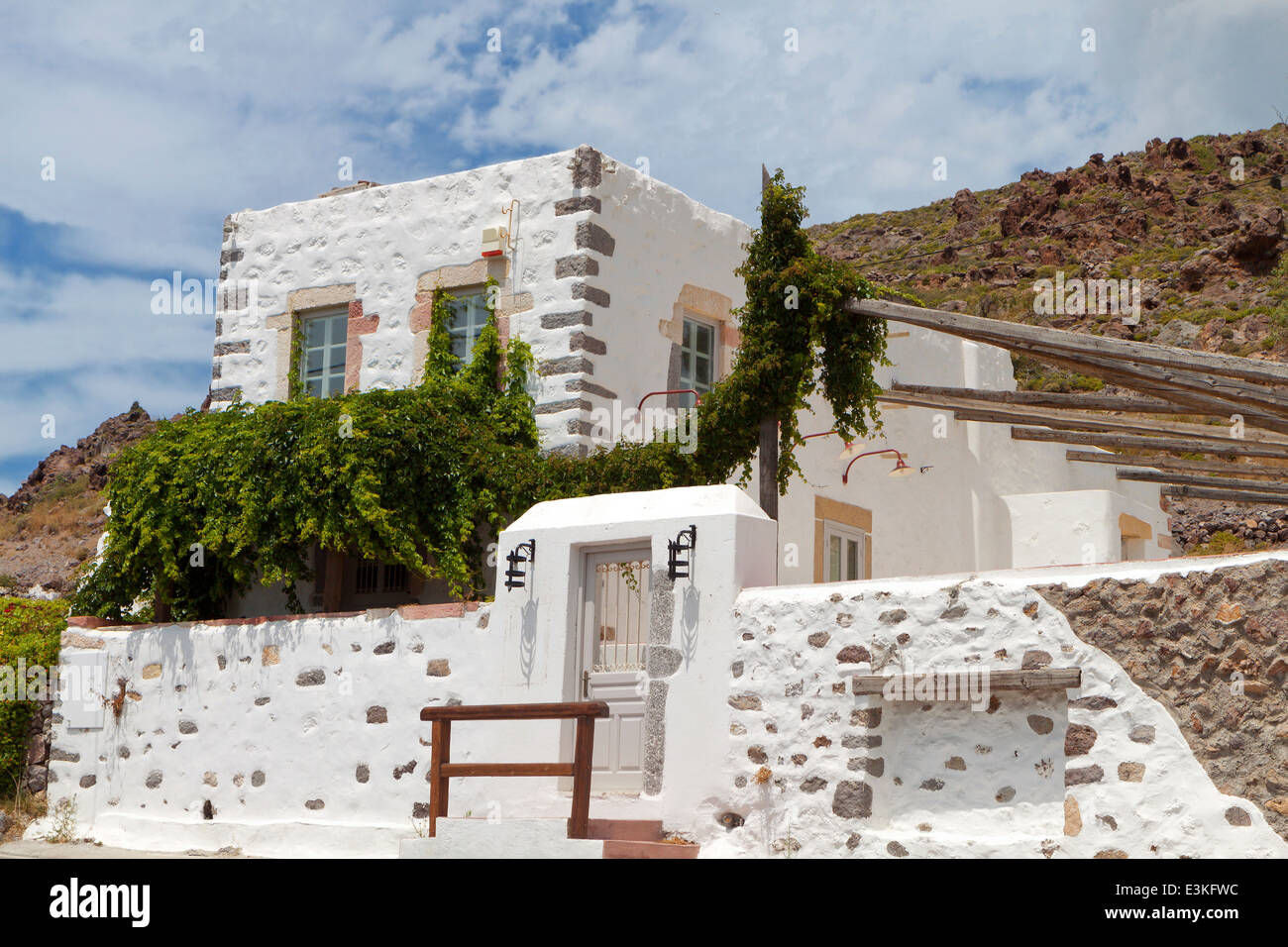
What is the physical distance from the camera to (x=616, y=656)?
1024 centimetres

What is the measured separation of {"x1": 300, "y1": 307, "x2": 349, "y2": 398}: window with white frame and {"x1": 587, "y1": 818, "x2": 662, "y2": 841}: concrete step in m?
6.62

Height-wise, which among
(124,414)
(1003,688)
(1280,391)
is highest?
(124,414)

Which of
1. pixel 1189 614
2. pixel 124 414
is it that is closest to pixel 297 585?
pixel 1189 614

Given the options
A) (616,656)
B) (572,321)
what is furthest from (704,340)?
(616,656)

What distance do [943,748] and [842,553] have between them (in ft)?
22.8

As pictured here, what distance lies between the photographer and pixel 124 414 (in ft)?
132

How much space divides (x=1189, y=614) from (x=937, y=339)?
944cm

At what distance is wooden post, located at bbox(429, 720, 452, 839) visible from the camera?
9.27 meters

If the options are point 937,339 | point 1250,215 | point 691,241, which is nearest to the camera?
point 691,241

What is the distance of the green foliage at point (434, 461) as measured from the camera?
38.6 ft

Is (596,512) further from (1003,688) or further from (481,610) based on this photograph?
(1003,688)

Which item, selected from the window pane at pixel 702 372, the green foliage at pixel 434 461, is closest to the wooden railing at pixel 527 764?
the green foliage at pixel 434 461

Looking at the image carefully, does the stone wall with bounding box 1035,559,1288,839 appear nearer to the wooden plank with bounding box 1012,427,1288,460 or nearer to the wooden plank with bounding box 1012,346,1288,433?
the wooden plank with bounding box 1012,346,1288,433
